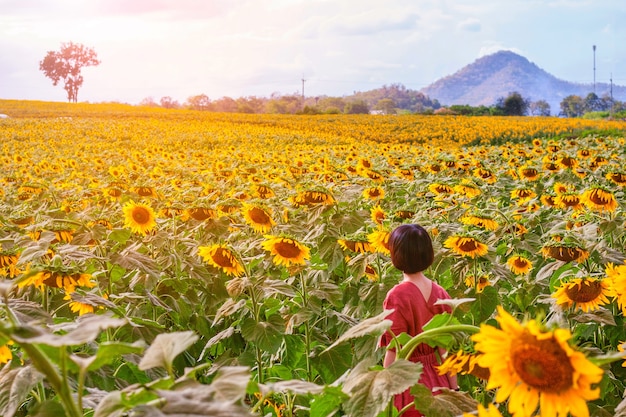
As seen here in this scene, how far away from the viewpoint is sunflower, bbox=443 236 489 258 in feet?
10.4

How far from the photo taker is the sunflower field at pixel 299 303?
0.98 meters

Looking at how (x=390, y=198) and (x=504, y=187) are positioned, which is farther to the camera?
(x=504, y=187)

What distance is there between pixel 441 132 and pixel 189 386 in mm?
30399

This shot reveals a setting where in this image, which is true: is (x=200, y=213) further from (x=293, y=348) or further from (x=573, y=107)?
(x=573, y=107)

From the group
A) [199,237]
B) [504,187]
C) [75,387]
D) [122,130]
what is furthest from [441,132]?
[75,387]

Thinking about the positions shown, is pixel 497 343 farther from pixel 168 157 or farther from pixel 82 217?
pixel 168 157

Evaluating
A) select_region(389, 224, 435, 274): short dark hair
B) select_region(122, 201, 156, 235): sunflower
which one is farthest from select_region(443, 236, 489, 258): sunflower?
select_region(122, 201, 156, 235): sunflower

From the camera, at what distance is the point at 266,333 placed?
2588 millimetres

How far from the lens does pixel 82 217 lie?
417 centimetres

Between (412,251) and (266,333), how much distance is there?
70cm

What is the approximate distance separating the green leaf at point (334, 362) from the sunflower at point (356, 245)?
612mm

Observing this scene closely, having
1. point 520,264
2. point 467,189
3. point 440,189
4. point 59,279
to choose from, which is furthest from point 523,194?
point 59,279

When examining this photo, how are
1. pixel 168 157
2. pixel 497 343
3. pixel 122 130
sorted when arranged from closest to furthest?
pixel 497 343 → pixel 168 157 → pixel 122 130

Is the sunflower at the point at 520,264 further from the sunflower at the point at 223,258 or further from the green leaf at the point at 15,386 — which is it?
the green leaf at the point at 15,386
